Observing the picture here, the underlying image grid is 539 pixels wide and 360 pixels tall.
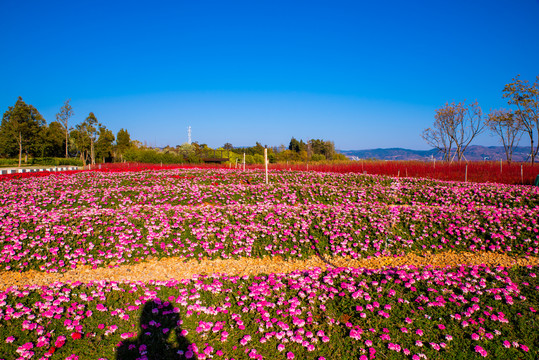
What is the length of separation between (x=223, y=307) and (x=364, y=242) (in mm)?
4479

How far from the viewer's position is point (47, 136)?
48.6 meters

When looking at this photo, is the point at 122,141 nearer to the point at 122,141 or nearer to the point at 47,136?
the point at 122,141

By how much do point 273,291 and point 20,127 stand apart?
4792cm

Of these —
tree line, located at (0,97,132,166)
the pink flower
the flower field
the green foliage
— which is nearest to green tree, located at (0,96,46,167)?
tree line, located at (0,97,132,166)

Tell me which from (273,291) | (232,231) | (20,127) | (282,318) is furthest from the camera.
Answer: (20,127)

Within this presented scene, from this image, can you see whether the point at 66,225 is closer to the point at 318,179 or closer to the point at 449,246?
the point at 449,246

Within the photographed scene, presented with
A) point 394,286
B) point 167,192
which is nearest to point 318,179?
point 167,192

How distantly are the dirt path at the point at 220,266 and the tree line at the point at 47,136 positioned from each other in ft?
138

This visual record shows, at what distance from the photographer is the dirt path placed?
6.02m

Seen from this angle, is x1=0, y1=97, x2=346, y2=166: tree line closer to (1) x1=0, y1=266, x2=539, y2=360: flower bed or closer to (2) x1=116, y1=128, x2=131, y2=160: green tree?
(2) x1=116, y1=128, x2=131, y2=160: green tree

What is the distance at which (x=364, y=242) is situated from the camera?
7.90 meters

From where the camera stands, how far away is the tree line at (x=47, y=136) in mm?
40469

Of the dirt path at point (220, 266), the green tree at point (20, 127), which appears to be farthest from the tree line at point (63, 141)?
the dirt path at point (220, 266)

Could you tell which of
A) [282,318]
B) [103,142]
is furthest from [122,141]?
[282,318]
